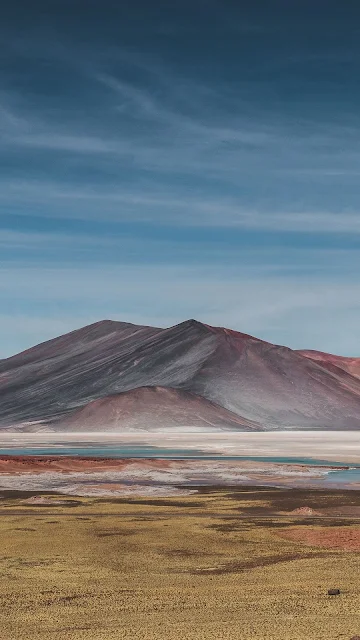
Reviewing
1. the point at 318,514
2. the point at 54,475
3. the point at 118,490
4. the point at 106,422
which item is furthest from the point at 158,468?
the point at 106,422

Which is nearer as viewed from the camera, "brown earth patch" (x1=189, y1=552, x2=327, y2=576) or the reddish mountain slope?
"brown earth patch" (x1=189, y1=552, x2=327, y2=576)

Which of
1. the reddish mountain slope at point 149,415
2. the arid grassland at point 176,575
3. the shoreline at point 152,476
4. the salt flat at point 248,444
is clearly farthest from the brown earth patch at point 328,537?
the reddish mountain slope at point 149,415

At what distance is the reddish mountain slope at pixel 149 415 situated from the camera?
605 ft

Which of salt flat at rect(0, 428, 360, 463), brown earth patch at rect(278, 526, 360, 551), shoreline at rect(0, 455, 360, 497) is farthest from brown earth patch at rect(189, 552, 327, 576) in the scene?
salt flat at rect(0, 428, 360, 463)

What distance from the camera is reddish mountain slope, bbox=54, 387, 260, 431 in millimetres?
184500

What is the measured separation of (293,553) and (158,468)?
38.8 m

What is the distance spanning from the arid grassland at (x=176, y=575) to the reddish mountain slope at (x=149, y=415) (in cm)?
15661

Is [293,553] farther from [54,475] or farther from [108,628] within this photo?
[54,475]

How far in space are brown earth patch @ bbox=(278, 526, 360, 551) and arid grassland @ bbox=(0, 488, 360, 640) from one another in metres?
0.05

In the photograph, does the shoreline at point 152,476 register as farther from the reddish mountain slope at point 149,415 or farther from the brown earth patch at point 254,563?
the reddish mountain slope at point 149,415

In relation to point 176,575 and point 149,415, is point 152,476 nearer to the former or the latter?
point 176,575

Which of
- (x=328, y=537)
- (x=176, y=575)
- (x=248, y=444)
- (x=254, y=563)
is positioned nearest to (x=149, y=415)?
(x=248, y=444)

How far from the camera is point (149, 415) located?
18875 centimetres

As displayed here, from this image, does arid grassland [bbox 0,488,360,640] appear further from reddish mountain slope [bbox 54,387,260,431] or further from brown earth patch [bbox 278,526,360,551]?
reddish mountain slope [bbox 54,387,260,431]
